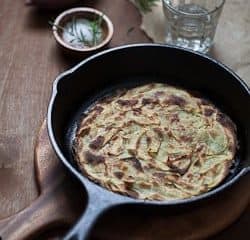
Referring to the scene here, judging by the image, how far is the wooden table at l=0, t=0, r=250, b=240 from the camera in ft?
3.68

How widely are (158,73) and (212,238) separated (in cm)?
43

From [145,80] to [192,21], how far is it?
0.21 m

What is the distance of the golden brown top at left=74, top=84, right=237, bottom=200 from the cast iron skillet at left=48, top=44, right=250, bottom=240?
3 centimetres

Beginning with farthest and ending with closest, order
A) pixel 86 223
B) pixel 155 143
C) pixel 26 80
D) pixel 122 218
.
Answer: pixel 26 80
pixel 155 143
pixel 122 218
pixel 86 223

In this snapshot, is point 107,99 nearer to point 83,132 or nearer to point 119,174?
point 83,132

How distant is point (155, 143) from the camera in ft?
3.72

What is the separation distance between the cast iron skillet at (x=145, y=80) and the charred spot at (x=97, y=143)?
5 cm

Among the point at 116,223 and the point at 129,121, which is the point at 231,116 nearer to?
the point at 129,121

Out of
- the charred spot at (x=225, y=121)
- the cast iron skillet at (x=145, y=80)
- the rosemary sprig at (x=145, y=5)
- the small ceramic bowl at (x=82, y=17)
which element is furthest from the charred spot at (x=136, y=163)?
the rosemary sprig at (x=145, y=5)

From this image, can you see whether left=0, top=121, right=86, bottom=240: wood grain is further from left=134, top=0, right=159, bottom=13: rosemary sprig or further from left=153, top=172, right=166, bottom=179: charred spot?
left=134, top=0, right=159, bottom=13: rosemary sprig

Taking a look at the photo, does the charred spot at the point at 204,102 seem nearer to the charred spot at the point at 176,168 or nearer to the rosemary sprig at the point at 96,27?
the charred spot at the point at 176,168

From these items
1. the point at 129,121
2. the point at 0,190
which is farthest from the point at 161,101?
the point at 0,190

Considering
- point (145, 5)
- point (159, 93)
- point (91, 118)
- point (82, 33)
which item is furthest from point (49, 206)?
point (145, 5)

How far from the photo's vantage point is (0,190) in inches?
44.2
